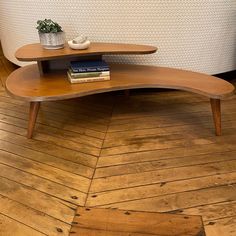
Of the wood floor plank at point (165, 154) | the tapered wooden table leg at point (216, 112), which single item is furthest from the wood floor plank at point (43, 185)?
the tapered wooden table leg at point (216, 112)

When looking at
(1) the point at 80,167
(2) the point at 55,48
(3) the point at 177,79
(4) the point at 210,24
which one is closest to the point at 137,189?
(1) the point at 80,167

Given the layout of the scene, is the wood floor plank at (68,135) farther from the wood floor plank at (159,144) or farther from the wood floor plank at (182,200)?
the wood floor plank at (182,200)

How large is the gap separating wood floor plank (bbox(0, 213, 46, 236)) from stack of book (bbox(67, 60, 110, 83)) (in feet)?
2.73

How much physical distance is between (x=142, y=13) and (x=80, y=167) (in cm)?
112

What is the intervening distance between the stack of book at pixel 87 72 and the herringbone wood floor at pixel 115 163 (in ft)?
0.97

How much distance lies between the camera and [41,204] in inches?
44.9

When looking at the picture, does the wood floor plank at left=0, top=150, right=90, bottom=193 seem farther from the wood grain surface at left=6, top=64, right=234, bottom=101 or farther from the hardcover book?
the hardcover book

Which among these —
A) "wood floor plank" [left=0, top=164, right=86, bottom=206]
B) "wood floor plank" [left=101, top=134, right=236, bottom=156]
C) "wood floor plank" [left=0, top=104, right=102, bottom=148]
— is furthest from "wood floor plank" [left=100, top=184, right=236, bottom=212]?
"wood floor plank" [left=0, top=104, right=102, bottom=148]

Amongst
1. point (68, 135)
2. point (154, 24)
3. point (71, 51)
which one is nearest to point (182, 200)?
point (68, 135)

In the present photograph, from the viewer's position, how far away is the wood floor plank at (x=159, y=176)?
1.25m


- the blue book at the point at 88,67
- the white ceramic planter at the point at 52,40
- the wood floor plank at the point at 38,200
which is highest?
the white ceramic planter at the point at 52,40

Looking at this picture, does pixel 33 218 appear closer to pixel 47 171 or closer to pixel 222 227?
pixel 47 171

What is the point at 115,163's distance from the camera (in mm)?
1390

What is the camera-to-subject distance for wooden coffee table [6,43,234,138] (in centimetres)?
149
